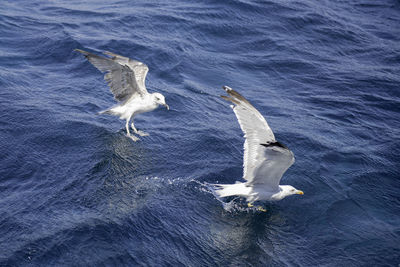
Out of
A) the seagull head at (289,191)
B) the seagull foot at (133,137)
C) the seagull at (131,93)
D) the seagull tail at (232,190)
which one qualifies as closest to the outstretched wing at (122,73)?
the seagull at (131,93)

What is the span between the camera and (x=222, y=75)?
1766 centimetres

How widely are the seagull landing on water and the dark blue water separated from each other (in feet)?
1.69

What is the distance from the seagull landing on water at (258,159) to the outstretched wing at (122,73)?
3.54m

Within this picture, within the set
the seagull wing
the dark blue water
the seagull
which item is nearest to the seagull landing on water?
the seagull wing

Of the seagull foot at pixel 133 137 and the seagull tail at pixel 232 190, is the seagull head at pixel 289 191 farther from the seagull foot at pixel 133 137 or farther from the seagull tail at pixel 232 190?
the seagull foot at pixel 133 137

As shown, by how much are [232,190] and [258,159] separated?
1.02 m

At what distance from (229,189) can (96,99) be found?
6.65m

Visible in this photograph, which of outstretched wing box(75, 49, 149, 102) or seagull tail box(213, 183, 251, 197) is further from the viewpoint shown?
outstretched wing box(75, 49, 149, 102)

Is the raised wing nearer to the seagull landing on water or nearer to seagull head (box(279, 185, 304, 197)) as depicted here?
the seagull landing on water

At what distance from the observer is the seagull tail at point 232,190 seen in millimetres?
10086

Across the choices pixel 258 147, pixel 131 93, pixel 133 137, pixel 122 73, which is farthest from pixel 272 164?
pixel 131 93

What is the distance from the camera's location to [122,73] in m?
12.5

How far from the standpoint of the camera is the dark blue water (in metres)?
9.25

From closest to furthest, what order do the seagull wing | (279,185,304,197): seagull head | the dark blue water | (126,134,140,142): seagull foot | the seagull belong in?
the seagull wing
the dark blue water
(279,185,304,197): seagull head
the seagull
(126,134,140,142): seagull foot
